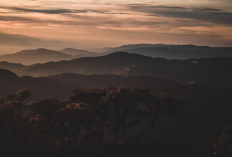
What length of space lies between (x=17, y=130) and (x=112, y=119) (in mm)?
15637

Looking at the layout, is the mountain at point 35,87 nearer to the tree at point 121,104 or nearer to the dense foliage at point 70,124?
the dense foliage at point 70,124

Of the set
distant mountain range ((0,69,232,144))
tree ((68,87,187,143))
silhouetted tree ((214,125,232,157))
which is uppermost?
tree ((68,87,187,143))

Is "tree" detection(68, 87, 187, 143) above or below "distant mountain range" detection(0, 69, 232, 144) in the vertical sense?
above

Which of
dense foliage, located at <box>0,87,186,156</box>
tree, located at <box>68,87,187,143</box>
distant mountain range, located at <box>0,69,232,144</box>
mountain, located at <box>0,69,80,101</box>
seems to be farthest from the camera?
mountain, located at <box>0,69,80,101</box>

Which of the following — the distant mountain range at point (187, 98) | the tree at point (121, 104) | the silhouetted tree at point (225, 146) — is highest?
the tree at point (121, 104)

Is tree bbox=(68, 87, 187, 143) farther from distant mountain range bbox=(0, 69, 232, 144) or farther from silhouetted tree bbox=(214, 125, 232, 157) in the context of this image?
distant mountain range bbox=(0, 69, 232, 144)

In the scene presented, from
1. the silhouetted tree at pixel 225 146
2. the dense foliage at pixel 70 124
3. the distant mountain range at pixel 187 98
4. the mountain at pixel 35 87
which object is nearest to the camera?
the dense foliage at pixel 70 124

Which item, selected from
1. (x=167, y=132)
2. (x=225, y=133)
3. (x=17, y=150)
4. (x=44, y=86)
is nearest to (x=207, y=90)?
(x=167, y=132)

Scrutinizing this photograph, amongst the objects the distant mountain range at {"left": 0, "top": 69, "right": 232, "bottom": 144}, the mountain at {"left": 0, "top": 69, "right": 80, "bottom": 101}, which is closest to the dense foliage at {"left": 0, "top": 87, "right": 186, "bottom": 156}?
the distant mountain range at {"left": 0, "top": 69, "right": 232, "bottom": 144}

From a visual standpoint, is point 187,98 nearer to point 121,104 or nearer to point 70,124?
point 121,104

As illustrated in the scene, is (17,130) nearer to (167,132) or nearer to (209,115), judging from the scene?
(167,132)

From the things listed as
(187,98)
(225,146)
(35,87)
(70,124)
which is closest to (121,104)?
(70,124)

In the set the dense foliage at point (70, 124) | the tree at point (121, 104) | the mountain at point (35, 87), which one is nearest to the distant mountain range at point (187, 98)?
the mountain at point (35, 87)

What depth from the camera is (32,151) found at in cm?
1497
